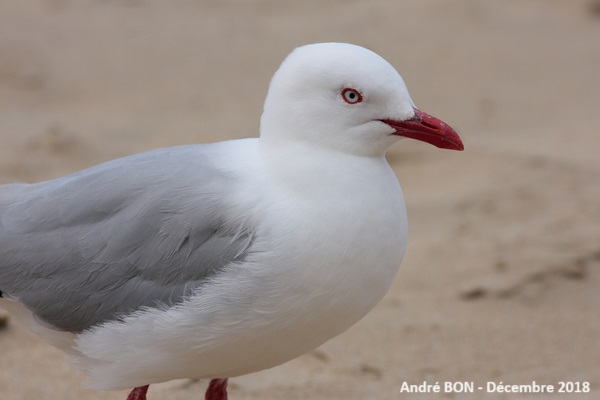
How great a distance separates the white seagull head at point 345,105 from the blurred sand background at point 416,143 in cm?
159

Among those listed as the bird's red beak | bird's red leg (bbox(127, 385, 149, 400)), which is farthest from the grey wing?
the bird's red beak

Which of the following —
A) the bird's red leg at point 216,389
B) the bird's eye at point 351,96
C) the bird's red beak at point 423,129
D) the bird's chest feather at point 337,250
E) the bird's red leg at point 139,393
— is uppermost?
the bird's eye at point 351,96

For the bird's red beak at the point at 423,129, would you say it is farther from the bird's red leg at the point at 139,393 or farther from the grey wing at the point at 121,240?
the bird's red leg at the point at 139,393

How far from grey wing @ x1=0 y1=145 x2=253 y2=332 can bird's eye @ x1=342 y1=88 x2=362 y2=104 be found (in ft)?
1.64

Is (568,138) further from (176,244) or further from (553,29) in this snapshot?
(176,244)

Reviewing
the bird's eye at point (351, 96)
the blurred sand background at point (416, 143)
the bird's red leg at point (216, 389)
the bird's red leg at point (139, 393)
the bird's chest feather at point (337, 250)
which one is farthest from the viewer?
the blurred sand background at point (416, 143)

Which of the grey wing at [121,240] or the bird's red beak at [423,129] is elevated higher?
the bird's red beak at [423,129]

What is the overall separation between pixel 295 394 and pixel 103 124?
3.77 metres

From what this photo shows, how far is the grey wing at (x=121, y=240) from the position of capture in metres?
3.67

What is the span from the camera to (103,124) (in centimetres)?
800

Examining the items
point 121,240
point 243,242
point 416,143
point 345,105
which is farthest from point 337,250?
point 416,143

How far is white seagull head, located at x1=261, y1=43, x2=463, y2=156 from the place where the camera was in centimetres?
360

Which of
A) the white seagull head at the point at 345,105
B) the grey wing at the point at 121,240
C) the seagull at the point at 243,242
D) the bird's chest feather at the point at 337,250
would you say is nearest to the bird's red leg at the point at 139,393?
the seagull at the point at 243,242

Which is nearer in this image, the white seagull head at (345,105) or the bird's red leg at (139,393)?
the white seagull head at (345,105)
